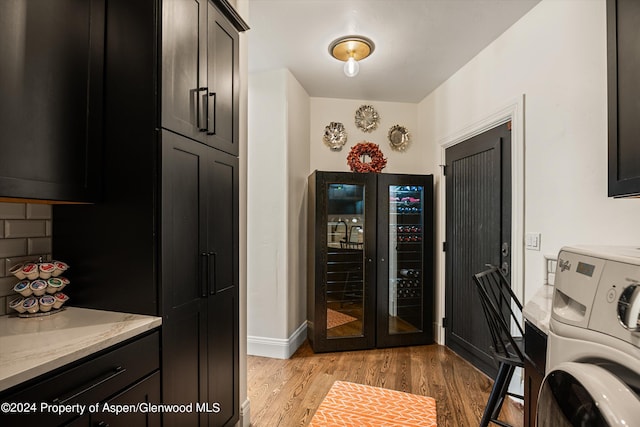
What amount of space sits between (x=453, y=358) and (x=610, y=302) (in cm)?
272

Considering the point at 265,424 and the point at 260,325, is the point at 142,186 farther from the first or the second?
the point at 260,325

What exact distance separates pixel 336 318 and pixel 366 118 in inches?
90.2

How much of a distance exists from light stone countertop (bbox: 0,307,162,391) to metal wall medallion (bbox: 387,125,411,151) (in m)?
3.33

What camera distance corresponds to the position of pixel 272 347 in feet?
10.3

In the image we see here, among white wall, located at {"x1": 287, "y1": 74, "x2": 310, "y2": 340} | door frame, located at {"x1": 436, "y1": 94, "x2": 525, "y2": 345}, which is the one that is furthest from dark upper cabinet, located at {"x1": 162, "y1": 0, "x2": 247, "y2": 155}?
door frame, located at {"x1": 436, "y1": 94, "x2": 525, "y2": 345}

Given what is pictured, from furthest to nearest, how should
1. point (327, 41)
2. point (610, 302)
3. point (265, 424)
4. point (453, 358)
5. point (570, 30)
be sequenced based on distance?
point (453, 358) → point (327, 41) → point (265, 424) → point (570, 30) → point (610, 302)

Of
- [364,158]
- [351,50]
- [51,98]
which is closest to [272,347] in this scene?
[364,158]

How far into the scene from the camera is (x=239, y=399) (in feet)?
6.39

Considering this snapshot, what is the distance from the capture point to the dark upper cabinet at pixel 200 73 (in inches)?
54.0

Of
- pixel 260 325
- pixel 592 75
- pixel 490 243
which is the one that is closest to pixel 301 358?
pixel 260 325

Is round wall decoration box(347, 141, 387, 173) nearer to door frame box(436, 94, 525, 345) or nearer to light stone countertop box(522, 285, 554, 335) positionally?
door frame box(436, 94, 525, 345)

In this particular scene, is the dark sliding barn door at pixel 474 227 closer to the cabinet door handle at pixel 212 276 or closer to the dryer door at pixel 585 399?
the dryer door at pixel 585 399

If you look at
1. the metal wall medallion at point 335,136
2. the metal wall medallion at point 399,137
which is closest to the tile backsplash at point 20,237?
the metal wall medallion at point 335,136

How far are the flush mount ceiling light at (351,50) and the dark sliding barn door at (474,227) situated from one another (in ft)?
4.00
